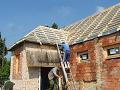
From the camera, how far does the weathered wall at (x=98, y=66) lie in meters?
13.1

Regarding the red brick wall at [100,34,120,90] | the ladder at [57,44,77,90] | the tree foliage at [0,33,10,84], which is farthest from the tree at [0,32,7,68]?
the red brick wall at [100,34,120,90]

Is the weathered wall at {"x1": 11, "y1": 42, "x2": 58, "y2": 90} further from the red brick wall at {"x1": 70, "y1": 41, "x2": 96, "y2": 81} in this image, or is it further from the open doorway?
the red brick wall at {"x1": 70, "y1": 41, "x2": 96, "y2": 81}

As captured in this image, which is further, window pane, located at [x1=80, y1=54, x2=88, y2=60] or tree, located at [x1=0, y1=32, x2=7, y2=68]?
tree, located at [x1=0, y1=32, x2=7, y2=68]

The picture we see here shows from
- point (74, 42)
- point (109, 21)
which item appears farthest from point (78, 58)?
point (109, 21)

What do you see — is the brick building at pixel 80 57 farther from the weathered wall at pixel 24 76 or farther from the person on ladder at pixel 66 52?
the person on ladder at pixel 66 52

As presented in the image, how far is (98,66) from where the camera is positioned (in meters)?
14.1

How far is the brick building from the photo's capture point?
13.5 m

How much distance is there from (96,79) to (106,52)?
1.77 m

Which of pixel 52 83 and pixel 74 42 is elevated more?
pixel 74 42

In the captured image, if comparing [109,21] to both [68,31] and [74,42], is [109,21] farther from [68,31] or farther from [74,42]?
[68,31]

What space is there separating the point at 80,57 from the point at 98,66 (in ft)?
6.79

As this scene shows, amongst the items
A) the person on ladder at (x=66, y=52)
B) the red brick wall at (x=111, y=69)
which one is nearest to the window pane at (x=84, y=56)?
the person on ladder at (x=66, y=52)

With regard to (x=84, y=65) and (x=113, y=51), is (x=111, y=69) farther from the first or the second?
(x=84, y=65)

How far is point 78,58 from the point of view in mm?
15898
